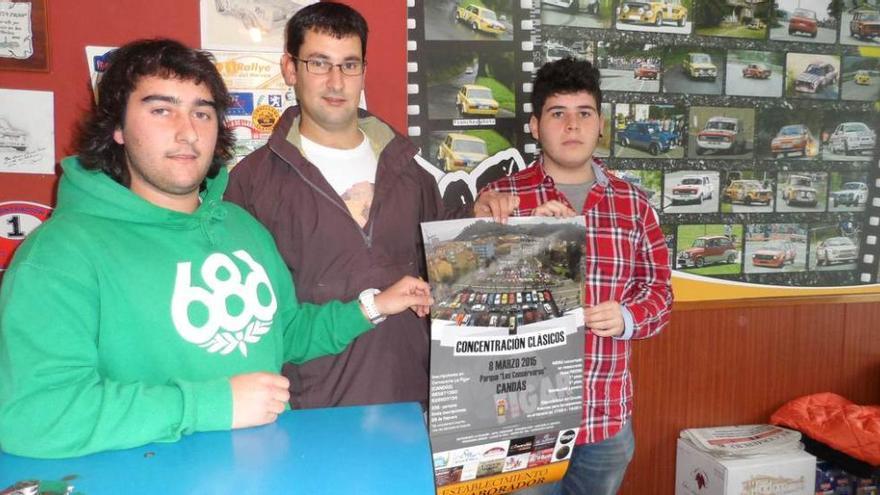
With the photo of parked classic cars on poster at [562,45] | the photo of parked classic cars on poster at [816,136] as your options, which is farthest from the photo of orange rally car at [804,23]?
the photo of parked classic cars on poster at [562,45]

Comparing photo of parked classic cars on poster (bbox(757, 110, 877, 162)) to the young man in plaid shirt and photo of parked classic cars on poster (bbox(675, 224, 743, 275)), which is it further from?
the young man in plaid shirt

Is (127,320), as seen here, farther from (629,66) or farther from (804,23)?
(804,23)

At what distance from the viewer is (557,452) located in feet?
5.35

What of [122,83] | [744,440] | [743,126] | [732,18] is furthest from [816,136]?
[122,83]

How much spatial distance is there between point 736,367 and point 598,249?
4.29ft

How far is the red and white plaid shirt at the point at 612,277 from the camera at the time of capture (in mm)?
1854

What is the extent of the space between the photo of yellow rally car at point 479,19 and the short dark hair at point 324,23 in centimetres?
67

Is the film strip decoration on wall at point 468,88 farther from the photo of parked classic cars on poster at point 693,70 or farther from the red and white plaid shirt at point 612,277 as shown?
the photo of parked classic cars on poster at point 693,70

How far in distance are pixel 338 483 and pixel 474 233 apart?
806mm

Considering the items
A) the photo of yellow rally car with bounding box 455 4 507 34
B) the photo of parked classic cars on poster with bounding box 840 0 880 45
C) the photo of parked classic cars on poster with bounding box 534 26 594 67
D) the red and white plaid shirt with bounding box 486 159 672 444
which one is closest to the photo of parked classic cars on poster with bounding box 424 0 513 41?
the photo of yellow rally car with bounding box 455 4 507 34

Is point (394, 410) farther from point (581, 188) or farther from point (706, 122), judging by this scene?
point (706, 122)

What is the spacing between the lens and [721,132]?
2586 millimetres

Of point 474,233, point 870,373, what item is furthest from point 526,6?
point 870,373

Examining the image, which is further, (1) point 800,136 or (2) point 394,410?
(1) point 800,136
